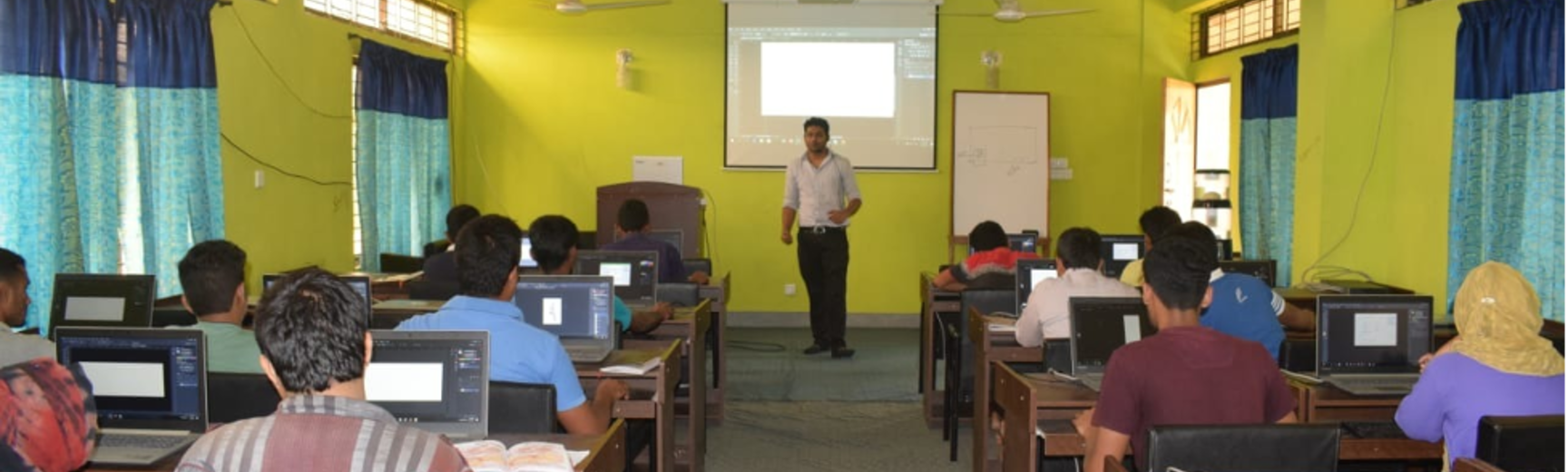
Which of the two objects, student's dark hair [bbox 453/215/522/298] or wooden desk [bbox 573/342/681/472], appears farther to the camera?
wooden desk [bbox 573/342/681/472]

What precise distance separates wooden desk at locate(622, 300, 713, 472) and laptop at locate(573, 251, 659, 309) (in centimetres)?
26

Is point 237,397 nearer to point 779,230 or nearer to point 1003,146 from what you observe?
point 779,230

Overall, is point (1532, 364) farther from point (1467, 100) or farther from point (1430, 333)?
point (1467, 100)

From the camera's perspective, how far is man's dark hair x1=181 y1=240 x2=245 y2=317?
12.1 feet

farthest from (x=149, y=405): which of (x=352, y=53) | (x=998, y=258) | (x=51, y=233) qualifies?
(x=352, y=53)

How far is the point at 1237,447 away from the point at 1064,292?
2248 millimetres

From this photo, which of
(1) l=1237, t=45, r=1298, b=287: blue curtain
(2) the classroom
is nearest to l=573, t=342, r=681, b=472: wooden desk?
(2) the classroom

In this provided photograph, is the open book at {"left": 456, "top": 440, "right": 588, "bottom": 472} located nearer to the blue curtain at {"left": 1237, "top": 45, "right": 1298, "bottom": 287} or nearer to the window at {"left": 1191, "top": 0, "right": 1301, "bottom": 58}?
the blue curtain at {"left": 1237, "top": 45, "right": 1298, "bottom": 287}

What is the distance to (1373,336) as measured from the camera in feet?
14.4

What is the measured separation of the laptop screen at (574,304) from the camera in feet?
15.2

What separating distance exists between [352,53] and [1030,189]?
531 cm

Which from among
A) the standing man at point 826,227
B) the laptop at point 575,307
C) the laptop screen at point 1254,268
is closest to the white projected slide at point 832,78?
the standing man at point 826,227

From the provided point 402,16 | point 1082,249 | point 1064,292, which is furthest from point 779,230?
point 1064,292

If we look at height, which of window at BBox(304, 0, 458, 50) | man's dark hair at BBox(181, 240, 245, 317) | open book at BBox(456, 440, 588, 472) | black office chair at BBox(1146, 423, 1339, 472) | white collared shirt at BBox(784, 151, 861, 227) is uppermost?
window at BBox(304, 0, 458, 50)
